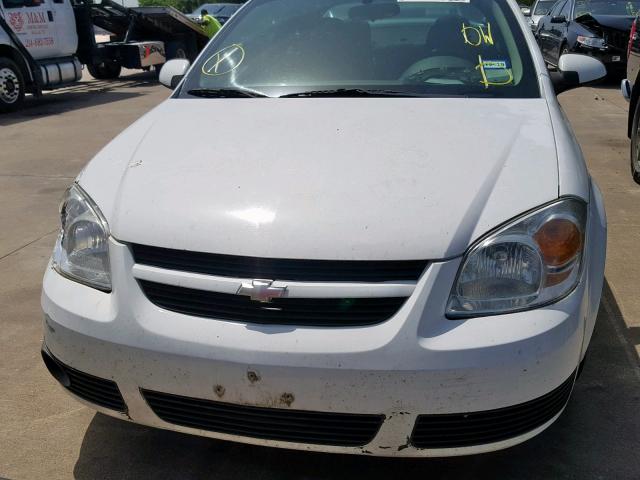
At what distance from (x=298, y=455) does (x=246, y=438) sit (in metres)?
0.45

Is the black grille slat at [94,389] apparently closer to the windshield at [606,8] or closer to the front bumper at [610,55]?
the front bumper at [610,55]

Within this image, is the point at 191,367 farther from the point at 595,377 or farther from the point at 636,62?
the point at 636,62

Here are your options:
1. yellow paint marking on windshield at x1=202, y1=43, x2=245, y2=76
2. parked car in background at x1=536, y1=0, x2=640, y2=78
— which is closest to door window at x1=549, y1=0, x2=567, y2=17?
parked car in background at x1=536, y1=0, x2=640, y2=78

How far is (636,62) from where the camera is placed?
6.07m

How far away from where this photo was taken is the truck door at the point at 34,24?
1150 centimetres

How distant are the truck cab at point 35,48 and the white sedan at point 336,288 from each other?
9.83 meters

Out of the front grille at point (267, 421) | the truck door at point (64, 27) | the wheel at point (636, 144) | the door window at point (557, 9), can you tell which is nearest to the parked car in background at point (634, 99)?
the wheel at point (636, 144)

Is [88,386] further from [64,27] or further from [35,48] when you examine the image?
[64,27]

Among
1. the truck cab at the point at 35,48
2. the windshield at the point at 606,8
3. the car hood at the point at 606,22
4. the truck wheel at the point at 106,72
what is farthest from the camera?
the truck wheel at the point at 106,72

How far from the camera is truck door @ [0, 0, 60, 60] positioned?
11.5 metres

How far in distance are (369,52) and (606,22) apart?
1012 cm

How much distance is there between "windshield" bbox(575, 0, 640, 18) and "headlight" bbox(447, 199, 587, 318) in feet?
37.7

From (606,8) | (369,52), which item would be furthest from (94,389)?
(606,8)

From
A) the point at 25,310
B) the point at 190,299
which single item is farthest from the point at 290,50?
the point at 25,310
